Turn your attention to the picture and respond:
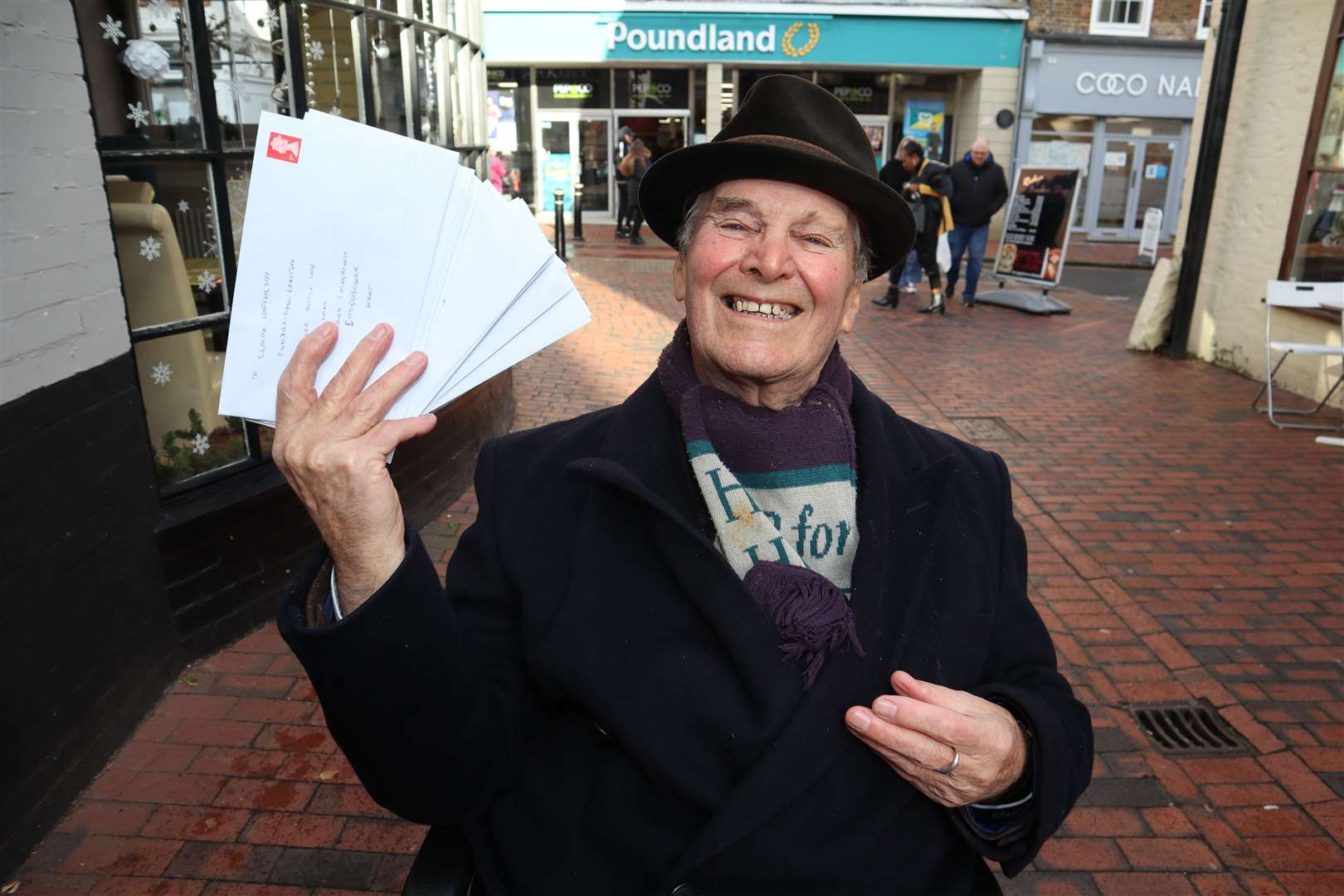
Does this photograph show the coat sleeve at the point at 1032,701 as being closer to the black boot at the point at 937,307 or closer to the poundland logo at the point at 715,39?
the black boot at the point at 937,307

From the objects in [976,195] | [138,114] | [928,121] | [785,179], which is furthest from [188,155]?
[928,121]

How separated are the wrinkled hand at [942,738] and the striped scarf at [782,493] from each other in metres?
0.11

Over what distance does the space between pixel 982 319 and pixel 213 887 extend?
412 inches

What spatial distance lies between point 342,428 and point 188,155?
2815mm

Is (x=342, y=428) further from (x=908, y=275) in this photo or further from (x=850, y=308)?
(x=908, y=275)

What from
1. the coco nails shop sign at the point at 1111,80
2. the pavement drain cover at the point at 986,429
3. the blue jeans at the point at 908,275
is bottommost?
the pavement drain cover at the point at 986,429

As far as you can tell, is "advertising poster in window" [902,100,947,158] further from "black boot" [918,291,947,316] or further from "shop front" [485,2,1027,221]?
"black boot" [918,291,947,316]

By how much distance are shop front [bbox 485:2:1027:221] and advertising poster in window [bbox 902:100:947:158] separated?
0.07ft

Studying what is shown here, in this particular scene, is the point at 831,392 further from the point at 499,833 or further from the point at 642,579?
the point at 499,833

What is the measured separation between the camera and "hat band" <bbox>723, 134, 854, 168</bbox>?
180cm

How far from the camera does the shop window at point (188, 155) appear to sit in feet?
10.9

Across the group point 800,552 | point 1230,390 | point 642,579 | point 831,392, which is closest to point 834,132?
point 831,392

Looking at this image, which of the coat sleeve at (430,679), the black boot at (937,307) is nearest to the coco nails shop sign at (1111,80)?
the black boot at (937,307)

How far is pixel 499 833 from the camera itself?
1.72 m
